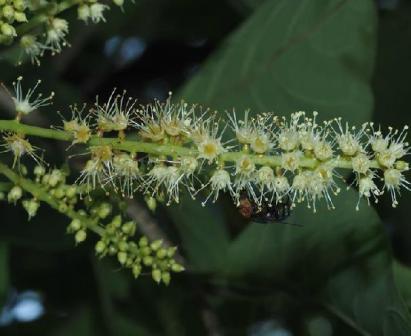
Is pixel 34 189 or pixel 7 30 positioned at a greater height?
pixel 7 30

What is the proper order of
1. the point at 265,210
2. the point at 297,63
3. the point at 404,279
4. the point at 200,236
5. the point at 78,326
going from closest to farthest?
the point at 265,210, the point at 404,279, the point at 297,63, the point at 200,236, the point at 78,326

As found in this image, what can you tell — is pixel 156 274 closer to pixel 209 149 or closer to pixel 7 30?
pixel 209 149

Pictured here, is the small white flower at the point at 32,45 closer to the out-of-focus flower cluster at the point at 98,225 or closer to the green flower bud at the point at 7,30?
the green flower bud at the point at 7,30

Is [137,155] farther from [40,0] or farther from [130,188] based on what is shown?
[40,0]

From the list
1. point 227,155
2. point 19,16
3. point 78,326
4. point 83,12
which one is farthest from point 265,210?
point 78,326

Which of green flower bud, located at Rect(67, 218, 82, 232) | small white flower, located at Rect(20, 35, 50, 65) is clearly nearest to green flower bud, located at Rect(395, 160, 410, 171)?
green flower bud, located at Rect(67, 218, 82, 232)

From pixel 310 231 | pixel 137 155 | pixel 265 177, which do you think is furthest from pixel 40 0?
pixel 310 231

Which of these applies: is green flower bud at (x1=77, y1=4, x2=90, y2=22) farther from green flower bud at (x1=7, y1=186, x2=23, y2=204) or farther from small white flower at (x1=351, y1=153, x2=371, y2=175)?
small white flower at (x1=351, y1=153, x2=371, y2=175)
